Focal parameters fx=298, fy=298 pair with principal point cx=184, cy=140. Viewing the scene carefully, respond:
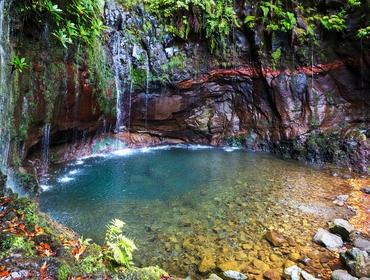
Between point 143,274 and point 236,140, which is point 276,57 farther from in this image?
point 143,274

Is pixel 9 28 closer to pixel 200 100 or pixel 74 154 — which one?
pixel 74 154

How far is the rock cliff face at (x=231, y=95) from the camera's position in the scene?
35.9 feet

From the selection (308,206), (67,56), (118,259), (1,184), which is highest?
(67,56)

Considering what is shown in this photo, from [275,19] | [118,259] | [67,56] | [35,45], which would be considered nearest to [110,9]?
[67,56]

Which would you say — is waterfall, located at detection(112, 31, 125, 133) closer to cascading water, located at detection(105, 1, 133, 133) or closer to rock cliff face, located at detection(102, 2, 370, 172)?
cascading water, located at detection(105, 1, 133, 133)

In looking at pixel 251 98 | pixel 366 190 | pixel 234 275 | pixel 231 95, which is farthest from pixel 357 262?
pixel 231 95

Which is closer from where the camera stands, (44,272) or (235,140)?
(44,272)

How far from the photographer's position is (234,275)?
4.63 m

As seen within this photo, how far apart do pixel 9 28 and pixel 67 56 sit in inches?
99.4

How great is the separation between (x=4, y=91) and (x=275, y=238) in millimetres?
6576

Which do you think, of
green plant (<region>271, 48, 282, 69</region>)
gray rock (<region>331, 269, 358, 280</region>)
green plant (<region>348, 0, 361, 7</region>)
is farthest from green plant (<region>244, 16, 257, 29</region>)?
gray rock (<region>331, 269, 358, 280</region>)

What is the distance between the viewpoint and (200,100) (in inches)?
546

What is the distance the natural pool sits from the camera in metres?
5.28

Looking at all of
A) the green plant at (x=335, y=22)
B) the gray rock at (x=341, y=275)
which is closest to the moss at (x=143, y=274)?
the gray rock at (x=341, y=275)
